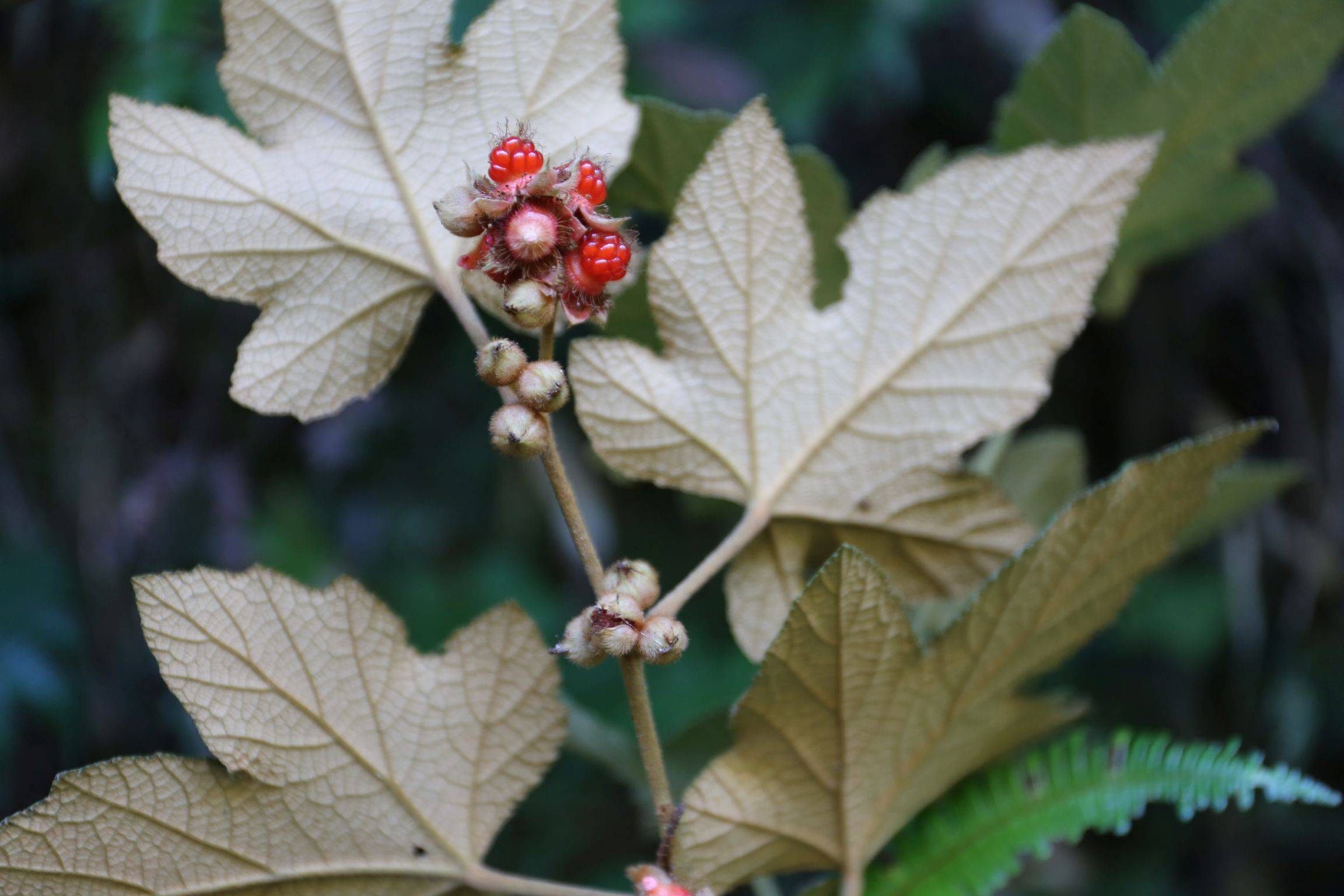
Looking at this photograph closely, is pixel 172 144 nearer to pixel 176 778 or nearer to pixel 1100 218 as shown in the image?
pixel 176 778

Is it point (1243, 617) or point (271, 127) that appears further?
point (1243, 617)

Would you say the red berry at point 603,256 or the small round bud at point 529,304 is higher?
the red berry at point 603,256

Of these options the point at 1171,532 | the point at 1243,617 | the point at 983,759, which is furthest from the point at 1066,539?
the point at 1243,617

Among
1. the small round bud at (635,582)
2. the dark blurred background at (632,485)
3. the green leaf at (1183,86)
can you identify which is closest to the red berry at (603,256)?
the small round bud at (635,582)

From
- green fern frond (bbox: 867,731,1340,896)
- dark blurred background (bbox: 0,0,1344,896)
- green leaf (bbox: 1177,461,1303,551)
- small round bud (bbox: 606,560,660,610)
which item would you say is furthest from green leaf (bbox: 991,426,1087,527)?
Answer: dark blurred background (bbox: 0,0,1344,896)

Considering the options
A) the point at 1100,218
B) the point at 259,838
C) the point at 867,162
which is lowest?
the point at 259,838

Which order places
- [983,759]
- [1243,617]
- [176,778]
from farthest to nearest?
[1243,617]
[983,759]
[176,778]

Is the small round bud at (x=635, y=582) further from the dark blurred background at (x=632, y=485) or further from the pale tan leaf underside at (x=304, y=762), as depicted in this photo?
the dark blurred background at (x=632, y=485)

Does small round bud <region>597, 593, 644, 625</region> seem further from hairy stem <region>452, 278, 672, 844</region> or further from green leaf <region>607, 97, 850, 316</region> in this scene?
green leaf <region>607, 97, 850, 316</region>
